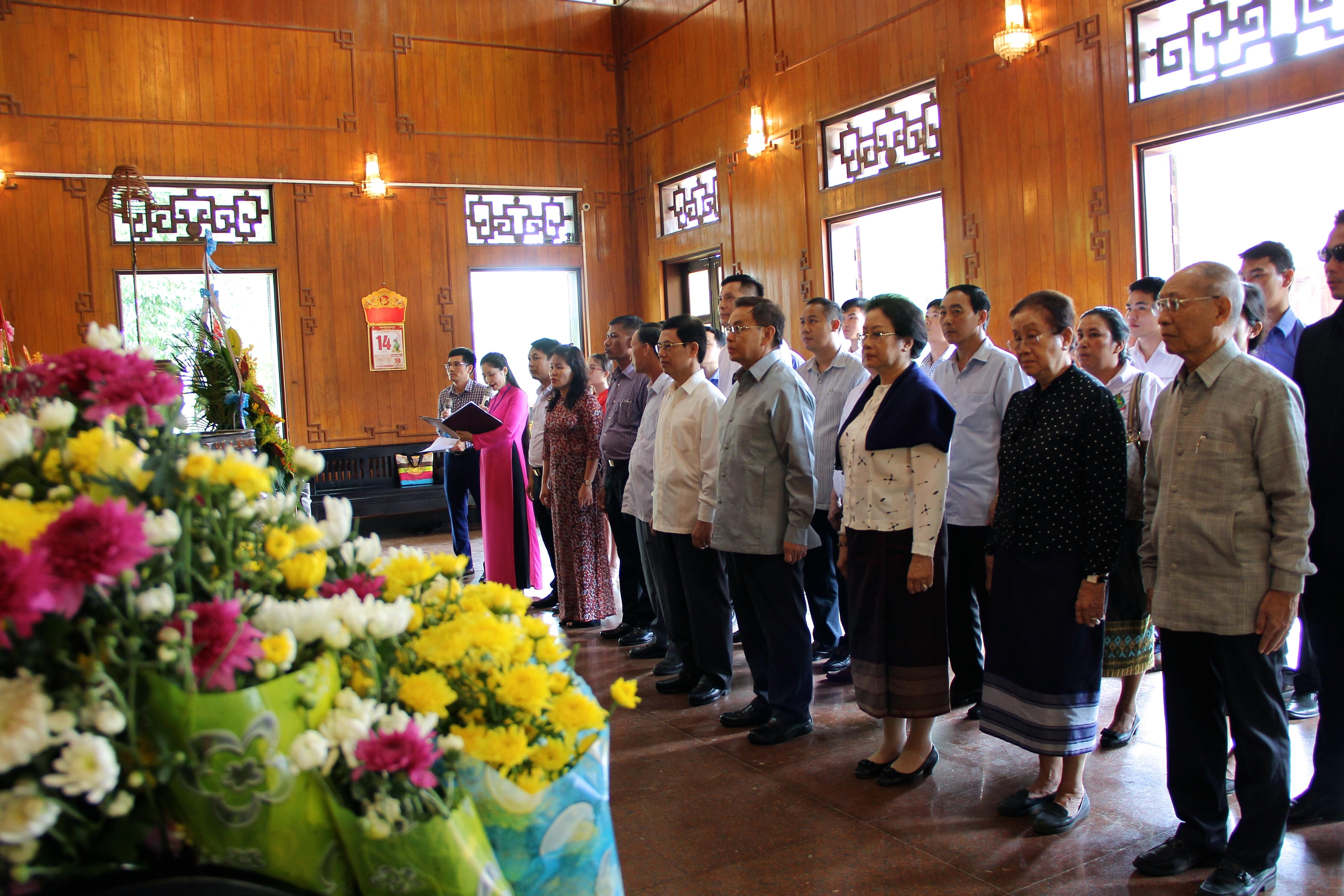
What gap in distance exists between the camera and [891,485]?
2877 mm

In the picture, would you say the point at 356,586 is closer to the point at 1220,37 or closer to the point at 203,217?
the point at 1220,37

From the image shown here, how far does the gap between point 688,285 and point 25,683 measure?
352 inches

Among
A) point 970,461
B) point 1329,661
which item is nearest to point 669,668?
point 970,461

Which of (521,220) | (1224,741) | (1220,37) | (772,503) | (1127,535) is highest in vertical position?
(521,220)

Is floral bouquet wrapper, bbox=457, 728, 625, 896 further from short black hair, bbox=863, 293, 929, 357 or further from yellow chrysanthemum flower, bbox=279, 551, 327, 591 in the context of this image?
short black hair, bbox=863, 293, 929, 357

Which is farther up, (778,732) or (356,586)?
(356,586)

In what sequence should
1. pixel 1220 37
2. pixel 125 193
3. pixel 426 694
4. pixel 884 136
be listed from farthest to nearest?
pixel 125 193 < pixel 884 136 < pixel 1220 37 < pixel 426 694

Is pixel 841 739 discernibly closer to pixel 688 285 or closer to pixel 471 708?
pixel 471 708

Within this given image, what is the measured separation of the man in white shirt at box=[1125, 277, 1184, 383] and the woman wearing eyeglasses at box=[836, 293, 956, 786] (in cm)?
163

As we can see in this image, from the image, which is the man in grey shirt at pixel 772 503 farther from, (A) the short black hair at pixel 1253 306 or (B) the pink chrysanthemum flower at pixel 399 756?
(B) the pink chrysanthemum flower at pixel 399 756

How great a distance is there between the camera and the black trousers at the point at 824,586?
4211 mm

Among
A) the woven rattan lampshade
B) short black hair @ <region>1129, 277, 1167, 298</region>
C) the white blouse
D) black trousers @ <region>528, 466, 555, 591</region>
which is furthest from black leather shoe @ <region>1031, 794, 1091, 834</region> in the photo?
the woven rattan lampshade

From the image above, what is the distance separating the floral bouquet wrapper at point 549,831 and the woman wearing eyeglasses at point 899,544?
1.89 metres

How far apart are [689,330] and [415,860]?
10.1 ft
